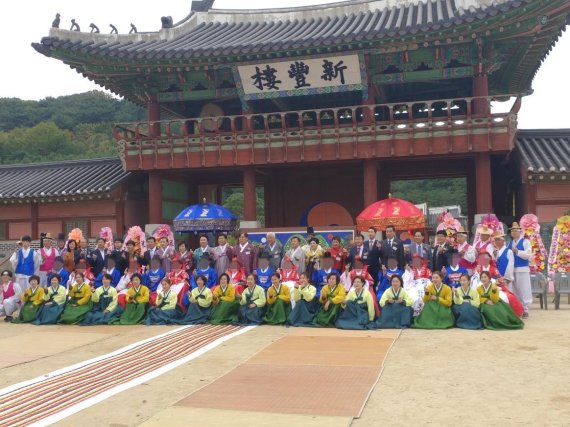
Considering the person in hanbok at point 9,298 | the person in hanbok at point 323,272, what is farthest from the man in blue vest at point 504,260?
the person in hanbok at point 9,298

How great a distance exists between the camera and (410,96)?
17094 millimetres

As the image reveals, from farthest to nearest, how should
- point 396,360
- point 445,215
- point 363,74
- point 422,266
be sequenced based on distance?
point 363,74
point 445,215
point 422,266
point 396,360

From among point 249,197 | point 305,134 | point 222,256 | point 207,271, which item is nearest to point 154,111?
point 249,197

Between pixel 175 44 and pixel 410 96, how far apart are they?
23.1ft

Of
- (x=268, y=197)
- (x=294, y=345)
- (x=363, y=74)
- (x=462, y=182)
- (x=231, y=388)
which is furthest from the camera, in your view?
(x=462, y=182)

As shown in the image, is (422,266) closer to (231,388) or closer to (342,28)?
(231,388)

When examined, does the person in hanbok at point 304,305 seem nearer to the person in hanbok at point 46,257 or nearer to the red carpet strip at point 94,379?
the red carpet strip at point 94,379

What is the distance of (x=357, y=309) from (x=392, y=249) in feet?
5.41

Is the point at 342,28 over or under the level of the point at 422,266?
over

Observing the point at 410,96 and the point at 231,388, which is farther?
the point at 410,96

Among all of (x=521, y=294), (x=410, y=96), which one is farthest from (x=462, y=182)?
(x=521, y=294)

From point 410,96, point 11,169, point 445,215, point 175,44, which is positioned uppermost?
point 175,44

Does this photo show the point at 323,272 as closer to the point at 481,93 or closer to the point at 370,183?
the point at 370,183

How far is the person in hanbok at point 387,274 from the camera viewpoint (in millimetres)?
9719
